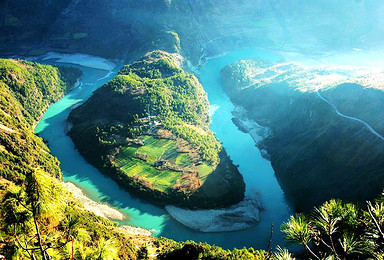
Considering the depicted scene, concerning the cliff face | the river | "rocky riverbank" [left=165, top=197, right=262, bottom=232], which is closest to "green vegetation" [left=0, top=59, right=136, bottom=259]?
the river

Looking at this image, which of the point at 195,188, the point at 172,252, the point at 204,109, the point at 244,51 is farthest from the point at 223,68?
the point at 172,252

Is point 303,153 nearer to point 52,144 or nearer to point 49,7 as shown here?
point 52,144

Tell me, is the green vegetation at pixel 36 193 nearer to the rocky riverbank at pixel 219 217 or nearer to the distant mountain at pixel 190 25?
the rocky riverbank at pixel 219 217

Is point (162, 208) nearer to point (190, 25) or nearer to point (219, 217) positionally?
point (219, 217)

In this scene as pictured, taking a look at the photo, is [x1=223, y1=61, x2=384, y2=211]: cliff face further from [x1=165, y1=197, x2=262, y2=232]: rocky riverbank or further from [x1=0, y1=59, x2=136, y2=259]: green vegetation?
[x1=0, y1=59, x2=136, y2=259]: green vegetation

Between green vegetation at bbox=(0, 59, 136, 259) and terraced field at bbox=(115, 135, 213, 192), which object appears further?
terraced field at bbox=(115, 135, 213, 192)

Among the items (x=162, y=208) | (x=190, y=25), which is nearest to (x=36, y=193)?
(x=162, y=208)

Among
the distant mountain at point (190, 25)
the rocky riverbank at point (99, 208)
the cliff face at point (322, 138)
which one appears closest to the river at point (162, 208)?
the rocky riverbank at point (99, 208)
